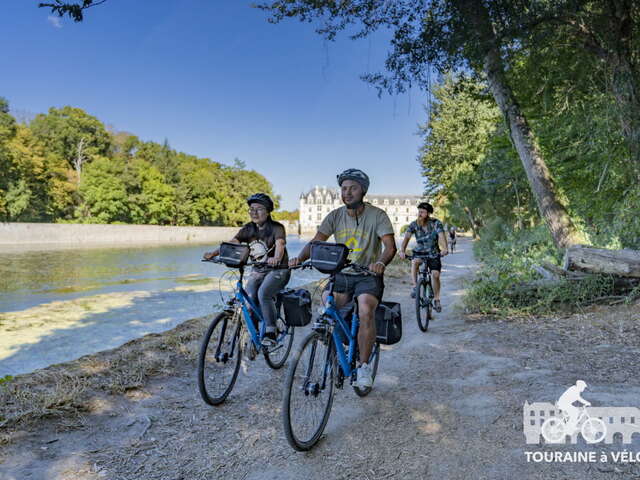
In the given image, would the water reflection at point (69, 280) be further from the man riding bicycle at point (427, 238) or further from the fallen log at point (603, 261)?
the fallen log at point (603, 261)

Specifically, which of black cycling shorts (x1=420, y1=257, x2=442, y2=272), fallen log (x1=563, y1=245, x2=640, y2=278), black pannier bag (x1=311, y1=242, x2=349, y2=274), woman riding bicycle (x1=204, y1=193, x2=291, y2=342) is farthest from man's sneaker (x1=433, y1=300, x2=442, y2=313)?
black pannier bag (x1=311, y1=242, x2=349, y2=274)

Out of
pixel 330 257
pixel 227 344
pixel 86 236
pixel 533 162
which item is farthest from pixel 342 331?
pixel 86 236

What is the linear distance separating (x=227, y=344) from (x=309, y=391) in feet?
3.92

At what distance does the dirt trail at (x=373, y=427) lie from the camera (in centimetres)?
258

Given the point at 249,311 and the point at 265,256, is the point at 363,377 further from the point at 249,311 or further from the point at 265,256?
the point at 265,256

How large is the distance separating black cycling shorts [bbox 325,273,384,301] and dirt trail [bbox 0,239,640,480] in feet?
3.41

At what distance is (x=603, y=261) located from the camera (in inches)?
237

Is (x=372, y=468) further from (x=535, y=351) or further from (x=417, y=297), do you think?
(x=417, y=297)

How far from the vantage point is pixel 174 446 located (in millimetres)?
2941

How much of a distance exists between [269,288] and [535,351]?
314 centimetres

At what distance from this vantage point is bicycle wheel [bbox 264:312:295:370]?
445 centimetres

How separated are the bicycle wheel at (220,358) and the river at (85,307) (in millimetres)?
482

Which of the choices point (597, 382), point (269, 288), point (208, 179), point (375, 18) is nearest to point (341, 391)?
point (269, 288)

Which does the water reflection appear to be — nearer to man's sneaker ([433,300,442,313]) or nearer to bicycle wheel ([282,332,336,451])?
man's sneaker ([433,300,442,313])
